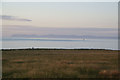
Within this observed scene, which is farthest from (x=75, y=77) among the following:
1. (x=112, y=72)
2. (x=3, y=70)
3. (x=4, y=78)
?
(x=3, y=70)

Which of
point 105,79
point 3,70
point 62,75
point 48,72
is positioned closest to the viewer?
point 105,79

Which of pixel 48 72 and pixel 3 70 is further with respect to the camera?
pixel 3 70

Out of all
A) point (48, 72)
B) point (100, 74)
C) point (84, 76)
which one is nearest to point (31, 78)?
point (48, 72)

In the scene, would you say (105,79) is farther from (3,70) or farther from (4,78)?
(3,70)

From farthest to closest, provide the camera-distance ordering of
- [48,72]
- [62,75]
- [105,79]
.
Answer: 1. [48,72]
2. [62,75]
3. [105,79]

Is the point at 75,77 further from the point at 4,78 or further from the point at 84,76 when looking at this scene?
the point at 4,78

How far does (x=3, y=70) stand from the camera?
1483 cm

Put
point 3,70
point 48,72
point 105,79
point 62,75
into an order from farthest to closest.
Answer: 1. point 3,70
2. point 48,72
3. point 62,75
4. point 105,79

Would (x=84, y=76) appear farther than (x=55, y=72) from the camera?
No

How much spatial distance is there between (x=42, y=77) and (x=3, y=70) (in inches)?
199

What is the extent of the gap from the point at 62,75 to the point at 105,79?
3.94m

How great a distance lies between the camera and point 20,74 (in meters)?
13.4

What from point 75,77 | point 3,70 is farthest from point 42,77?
point 3,70

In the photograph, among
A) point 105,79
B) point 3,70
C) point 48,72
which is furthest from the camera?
point 3,70
